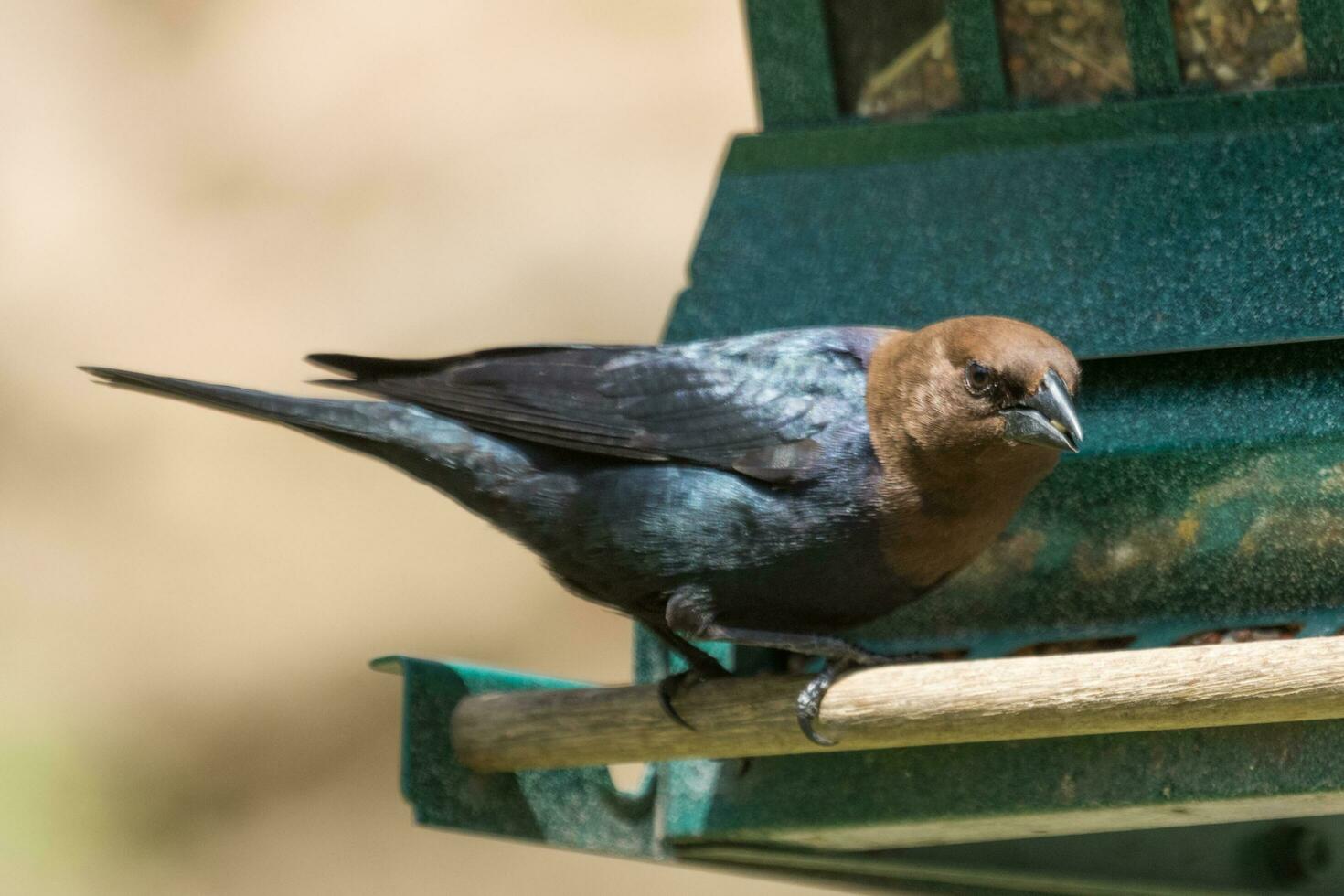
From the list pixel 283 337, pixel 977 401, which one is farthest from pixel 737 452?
pixel 283 337

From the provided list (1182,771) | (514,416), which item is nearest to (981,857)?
(1182,771)

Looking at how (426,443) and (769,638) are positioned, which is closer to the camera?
(769,638)

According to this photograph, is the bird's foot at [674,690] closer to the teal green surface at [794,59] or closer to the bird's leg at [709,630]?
the bird's leg at [709,630]

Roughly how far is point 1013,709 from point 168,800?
5.56 meters

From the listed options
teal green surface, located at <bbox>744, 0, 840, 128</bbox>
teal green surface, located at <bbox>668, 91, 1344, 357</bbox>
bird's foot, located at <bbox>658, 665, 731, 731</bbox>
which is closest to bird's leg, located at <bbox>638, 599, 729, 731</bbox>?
bird's foot, located at <bbox>658, 665, 731, 731</bbox>

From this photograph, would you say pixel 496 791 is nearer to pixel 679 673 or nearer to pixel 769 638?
pixel 679 673

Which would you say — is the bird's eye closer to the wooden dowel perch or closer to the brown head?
the brown head

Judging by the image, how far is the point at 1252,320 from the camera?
11.8ft

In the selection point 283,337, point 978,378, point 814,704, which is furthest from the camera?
point 283,337

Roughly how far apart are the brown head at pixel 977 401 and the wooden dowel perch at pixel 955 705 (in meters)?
0.47

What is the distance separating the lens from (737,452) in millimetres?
3764

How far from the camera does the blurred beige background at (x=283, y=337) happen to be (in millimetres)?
8055

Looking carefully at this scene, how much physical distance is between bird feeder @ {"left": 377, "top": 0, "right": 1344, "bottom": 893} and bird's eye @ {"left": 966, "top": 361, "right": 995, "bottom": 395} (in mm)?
269

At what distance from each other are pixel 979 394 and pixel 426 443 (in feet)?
3.73
